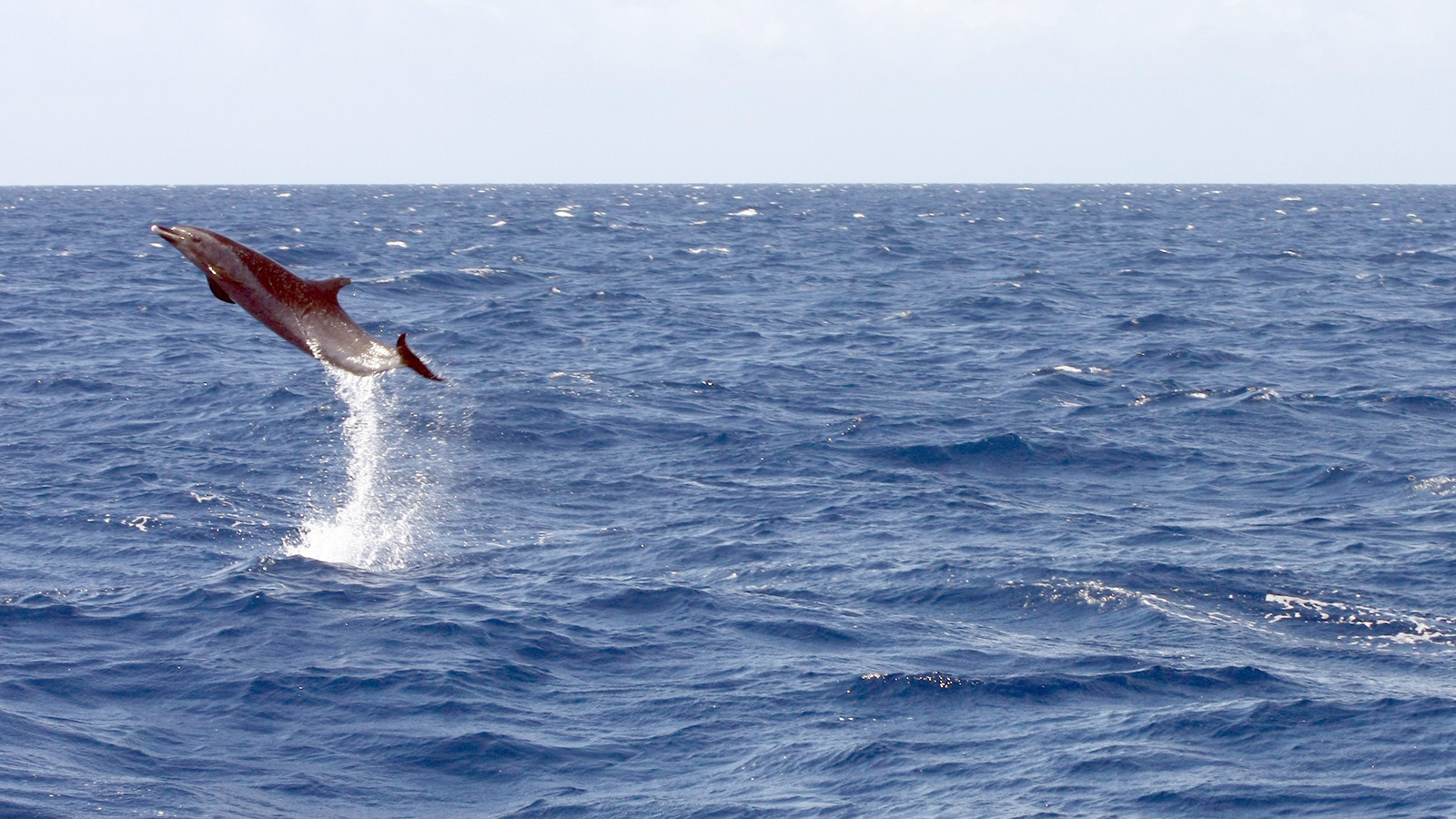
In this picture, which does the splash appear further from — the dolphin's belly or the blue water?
the dolphin's belly

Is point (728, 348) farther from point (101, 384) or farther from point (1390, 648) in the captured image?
point (1390, 648)

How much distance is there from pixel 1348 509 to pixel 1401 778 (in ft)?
30.1

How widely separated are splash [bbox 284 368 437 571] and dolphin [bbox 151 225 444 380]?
40.6 feet

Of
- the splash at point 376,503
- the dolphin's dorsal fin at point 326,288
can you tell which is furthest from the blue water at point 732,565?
the dolphin's dorsal fin at point 326,288

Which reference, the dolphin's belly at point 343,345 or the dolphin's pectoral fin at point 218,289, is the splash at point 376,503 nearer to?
the dolphin's pectoral fin at point 218,289

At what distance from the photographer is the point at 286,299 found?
5.81 metres

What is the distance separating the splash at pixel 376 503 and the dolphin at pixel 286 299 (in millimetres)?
12378

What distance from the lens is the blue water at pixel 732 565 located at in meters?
12.1

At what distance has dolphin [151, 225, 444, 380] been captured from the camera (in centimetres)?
570

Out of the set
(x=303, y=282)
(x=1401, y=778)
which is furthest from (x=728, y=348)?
(x=303, y=282)

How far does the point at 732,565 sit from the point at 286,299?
12531 mm

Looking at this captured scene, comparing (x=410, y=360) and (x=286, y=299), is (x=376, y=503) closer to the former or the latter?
(x=286, y=299)

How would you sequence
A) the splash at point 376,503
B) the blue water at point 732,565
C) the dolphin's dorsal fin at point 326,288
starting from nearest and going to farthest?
the dolphin's dorsal fin at point 326,288
the blue water at point 732,565
the splash at point 376,503

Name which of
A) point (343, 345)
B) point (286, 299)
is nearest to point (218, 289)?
point (286, 299)
